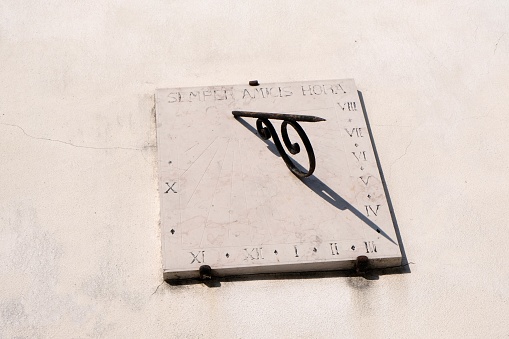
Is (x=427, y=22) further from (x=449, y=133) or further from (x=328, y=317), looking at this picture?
(x=328, y=317)

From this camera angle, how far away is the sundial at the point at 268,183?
190 inches

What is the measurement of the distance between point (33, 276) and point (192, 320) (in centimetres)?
96

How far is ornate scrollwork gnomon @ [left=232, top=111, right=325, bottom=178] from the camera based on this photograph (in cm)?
477

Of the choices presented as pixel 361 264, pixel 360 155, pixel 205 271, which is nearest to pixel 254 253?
pixel 205 271

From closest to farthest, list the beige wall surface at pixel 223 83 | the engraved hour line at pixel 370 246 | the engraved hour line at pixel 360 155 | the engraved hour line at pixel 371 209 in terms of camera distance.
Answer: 1. the beige wall surface at pixel 223 83
2. the engraved hour line at pixel 370 246
3. the engraved hour line at pixel 371 209
4. the engraved hour line at pixel 360 155

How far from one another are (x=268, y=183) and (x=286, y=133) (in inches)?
13.8

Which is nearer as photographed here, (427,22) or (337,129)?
(337,129)

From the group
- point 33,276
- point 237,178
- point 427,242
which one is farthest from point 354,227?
point 33,276

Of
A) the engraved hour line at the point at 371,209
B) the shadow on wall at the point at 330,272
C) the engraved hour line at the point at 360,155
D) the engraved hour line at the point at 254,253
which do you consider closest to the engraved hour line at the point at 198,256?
the shadow on wall at the point at 330,272

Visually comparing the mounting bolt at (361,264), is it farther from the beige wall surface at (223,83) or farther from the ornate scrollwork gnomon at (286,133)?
the ornate scrollwork gnomon at (286,133)

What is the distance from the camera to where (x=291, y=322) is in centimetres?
470

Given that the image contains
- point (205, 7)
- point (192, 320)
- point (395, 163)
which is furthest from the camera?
point (205, 7)

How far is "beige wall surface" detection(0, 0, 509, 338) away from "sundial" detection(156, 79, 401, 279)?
140 mm

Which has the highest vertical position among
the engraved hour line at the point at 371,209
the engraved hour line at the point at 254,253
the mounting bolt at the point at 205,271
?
the engraved hour line at the point at 371,209
